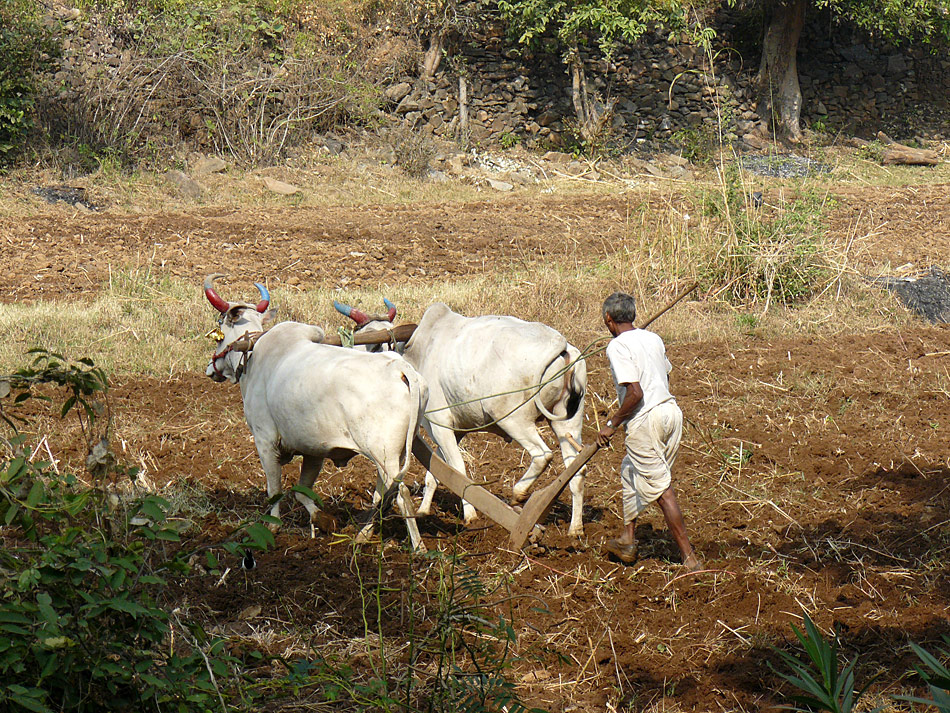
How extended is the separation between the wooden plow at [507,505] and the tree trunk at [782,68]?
17.0 meters

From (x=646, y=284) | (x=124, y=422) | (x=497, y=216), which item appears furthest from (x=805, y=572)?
(x=497, y=216)

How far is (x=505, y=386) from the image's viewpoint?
543 centimetres

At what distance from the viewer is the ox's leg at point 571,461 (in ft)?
17.4

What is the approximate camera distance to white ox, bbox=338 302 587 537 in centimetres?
538

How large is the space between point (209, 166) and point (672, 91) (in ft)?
32.9

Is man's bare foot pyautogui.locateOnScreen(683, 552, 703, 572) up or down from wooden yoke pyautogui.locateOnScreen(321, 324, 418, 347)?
down

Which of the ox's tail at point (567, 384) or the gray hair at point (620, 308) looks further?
the ox's tail at point (567, 384)

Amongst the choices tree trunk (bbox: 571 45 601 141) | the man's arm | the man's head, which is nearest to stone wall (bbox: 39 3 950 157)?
tree trunk (bbox: 571 45 601 141)

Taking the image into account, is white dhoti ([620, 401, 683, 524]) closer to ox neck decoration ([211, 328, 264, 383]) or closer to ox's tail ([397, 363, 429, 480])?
ox's tail ([397, 363, 429, 480])

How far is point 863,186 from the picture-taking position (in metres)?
17.2

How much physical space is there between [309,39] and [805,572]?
15.3 m

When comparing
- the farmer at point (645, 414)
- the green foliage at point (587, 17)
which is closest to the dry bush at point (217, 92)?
the green foliage at point (587, 17)

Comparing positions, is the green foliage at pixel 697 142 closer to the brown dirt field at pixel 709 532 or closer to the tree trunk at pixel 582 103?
the tree trunk at pixel 582 103

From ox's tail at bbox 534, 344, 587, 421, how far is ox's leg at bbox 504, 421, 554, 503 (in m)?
0.16
